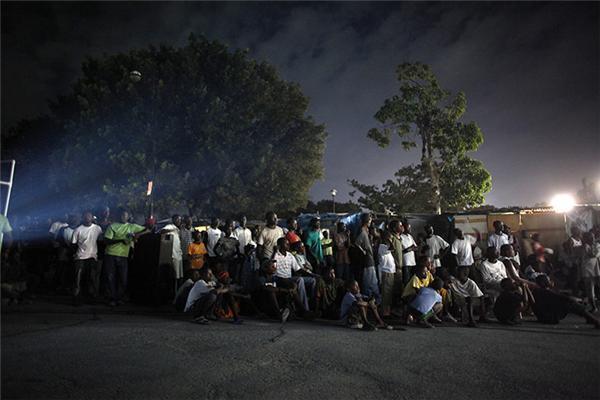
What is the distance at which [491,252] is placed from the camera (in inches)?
334

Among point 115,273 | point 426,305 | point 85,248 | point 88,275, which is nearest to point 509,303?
point 426,305

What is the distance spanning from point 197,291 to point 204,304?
1.33ft

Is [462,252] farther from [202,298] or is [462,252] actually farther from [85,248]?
[85,248]

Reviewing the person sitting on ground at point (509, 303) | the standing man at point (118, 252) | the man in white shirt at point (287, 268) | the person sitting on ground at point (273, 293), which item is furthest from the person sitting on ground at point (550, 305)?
the standing man at point (118, 252)

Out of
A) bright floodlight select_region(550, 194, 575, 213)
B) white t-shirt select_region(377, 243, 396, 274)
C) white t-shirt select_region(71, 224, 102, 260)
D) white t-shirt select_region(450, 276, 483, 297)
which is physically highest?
bright floodlight select_region(550, 194, 575, 213)

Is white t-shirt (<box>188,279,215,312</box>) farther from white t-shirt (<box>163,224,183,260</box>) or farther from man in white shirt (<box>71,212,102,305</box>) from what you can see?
man in white shirt (<box>71,212,102,305</box>)

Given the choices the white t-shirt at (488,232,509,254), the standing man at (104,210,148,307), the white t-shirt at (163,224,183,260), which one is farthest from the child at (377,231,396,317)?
the standing man at (104,210,148,307)

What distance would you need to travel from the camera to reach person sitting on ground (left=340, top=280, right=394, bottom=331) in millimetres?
6988

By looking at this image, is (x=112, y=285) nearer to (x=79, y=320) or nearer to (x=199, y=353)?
(x=79, y=320)

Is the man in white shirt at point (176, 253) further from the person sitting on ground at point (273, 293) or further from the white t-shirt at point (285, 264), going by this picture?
Result: the white t-shirt at point (285, 264)

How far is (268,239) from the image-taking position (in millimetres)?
8664

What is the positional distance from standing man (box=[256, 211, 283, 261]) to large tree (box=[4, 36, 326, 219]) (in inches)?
456

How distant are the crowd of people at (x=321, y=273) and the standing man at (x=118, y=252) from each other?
0.02m

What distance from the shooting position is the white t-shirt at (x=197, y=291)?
754 cm
